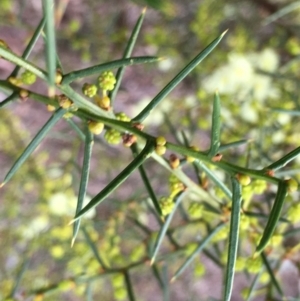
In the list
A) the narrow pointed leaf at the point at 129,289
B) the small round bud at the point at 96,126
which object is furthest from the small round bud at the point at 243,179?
the narrow pointed leaf at the point at 129,289

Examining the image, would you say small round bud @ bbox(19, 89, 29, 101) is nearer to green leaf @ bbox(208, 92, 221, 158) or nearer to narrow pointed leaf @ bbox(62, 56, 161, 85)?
narrow pointed leaf @ bbox(62, 56, 161, 85)

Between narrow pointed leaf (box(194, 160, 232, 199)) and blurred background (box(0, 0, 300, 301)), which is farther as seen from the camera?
blurred background (box(0, 0, 300, 301))

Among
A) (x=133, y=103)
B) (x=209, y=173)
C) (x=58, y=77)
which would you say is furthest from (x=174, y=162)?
(x=133, y=103)

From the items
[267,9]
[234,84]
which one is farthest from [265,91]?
[267,9]

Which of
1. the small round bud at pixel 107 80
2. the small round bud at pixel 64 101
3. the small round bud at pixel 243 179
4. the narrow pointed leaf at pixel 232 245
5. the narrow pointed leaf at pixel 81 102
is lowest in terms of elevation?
the narrow pointed leaf at pixel 232 245

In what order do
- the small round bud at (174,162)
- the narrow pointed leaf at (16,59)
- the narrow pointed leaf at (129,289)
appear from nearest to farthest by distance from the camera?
the narrow pointed leaf at (16,59), the small round bud at (174,162), the narrow pointed leaf at (129,289)

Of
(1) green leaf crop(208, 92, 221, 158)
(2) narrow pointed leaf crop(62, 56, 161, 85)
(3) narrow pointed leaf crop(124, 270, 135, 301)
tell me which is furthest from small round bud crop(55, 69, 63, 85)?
(3) narrow pointed leaf crop(124, 270, 135, 301)

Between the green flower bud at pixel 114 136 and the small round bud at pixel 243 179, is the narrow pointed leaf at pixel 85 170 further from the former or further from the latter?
the small round bud at pixel 243 179
